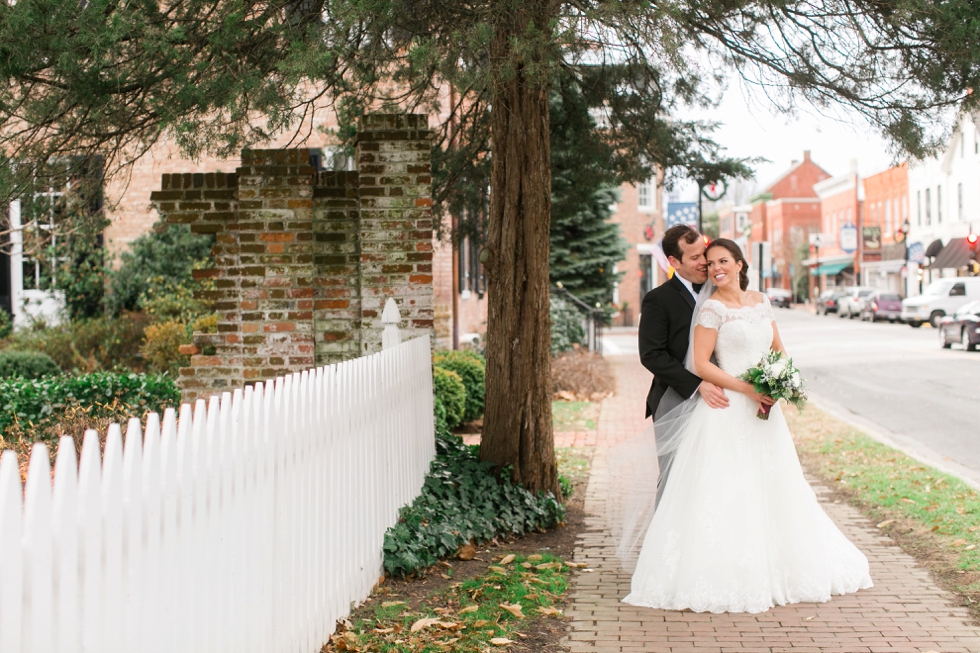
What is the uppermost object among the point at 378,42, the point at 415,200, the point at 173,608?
the point at 378,42

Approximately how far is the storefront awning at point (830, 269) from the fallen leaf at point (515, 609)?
7599cm

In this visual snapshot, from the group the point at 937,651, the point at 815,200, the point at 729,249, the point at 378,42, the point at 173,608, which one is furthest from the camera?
the point at 815,200

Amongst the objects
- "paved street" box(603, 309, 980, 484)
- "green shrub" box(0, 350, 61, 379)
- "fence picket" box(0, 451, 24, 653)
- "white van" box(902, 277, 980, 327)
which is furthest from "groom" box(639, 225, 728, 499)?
"white van" box(902, 277, 980, 327)

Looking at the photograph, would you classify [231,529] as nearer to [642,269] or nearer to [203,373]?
[203,373]

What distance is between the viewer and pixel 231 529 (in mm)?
3316

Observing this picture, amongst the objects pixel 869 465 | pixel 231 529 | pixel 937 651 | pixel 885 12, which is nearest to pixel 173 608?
pixel 231 529

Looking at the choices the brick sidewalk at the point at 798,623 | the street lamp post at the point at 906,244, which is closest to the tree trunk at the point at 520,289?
the brick sidewalk at the point at 798,623

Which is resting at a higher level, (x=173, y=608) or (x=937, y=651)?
(x=173, y=608)

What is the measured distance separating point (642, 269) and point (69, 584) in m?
46.7

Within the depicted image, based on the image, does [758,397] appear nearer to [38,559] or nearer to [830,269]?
[38,559]

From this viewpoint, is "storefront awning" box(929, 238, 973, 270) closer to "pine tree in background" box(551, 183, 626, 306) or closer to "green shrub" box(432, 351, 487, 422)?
"pine tree in background" box(551, 183, 626, 306)

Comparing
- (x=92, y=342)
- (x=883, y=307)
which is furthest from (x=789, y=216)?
(x=92, y=342)

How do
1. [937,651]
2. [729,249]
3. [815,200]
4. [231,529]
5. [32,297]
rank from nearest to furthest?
[231,529], [937,651], [729,249], [32,297], [815,200]

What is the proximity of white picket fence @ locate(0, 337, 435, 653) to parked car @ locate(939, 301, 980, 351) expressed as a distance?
22.7 m
